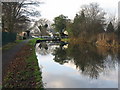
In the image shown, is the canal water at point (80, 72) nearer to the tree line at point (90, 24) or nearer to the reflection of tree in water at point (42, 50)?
the reflection of tree in water at point (42, 50)

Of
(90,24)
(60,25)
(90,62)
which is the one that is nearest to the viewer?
(90,62)

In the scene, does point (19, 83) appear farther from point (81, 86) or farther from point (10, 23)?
point (10, 23)

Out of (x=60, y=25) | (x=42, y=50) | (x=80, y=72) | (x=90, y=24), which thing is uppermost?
(x=60, y=25)

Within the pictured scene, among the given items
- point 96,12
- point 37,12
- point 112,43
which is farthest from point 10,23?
point 96,12

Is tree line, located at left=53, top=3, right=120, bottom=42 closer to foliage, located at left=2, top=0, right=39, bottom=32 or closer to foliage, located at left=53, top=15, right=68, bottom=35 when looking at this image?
foliage, located at left=2, top=0, right=39, bottom=32

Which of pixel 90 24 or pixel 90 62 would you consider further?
pixel 90 24

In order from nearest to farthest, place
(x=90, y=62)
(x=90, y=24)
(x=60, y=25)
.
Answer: (x=90, y=62) < (x=90, y=24) < (x=60, y=25)

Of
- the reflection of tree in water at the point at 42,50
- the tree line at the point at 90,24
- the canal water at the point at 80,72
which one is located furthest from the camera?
the tree line at the point at 90,24

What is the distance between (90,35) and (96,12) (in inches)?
398

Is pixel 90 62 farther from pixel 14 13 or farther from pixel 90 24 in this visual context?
pixel 90 24

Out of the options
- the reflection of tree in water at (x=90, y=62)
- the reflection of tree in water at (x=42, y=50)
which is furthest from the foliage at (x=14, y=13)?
the reflection of tree in water at (x=90, y=62)

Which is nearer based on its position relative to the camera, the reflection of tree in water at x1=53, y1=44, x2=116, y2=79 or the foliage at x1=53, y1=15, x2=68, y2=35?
the reflection of tree in water at x1=53, y1=44, x2=116, y2=79

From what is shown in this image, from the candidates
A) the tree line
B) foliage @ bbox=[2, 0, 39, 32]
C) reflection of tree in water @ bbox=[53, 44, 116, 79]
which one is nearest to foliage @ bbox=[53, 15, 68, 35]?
the tree line

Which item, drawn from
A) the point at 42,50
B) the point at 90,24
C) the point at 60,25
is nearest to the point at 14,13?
the point at 42,50
